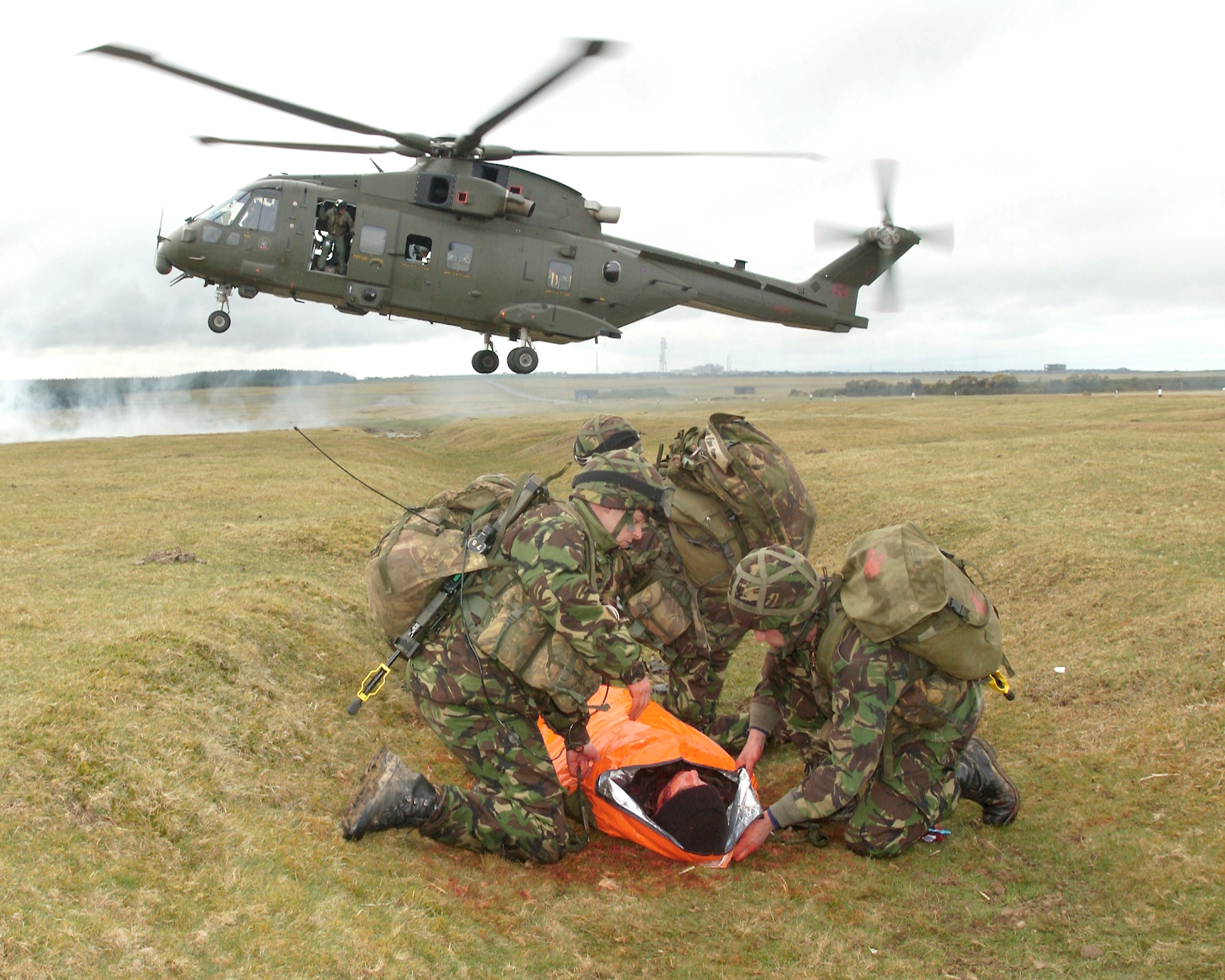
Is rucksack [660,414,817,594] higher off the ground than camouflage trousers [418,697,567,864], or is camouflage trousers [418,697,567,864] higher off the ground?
rucksack [660,414,817,594]

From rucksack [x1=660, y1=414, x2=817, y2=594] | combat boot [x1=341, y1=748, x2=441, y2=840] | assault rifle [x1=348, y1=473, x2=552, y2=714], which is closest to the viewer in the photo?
combat boot [x1=341, y1=748, x2=441, y2=840]

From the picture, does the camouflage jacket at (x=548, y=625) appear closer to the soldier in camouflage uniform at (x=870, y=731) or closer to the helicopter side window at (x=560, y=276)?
the soldier in camouflage uniform at (x=870, y=731)

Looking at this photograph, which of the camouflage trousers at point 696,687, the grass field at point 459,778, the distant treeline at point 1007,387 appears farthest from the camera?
the distant treeline at point 1007,387

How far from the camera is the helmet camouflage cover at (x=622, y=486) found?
604cm

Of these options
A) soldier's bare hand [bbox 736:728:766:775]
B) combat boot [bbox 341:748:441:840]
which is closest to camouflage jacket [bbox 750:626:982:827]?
soldier's bare hand [bbox 736:728:766:775]

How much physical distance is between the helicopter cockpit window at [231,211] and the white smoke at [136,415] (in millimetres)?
17603

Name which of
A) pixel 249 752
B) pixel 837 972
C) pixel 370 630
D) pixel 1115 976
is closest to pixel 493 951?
pixel 837 972

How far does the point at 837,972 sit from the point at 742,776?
1.55m

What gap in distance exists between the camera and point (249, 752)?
603cm

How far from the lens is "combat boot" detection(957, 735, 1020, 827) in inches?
230

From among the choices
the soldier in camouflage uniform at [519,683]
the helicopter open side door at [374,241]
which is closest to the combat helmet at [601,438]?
the soldier in camouflage uniform at [519,683]

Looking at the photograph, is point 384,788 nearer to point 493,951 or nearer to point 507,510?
point 493,951

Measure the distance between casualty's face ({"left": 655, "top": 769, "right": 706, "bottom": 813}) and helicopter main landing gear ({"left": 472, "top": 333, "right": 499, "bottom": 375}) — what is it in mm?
12580

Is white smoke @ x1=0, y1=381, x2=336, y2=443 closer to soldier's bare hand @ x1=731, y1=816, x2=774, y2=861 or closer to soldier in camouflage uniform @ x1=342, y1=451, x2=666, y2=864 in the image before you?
soldier in camouflage uniform @ x1=342, y1=451, x2=666, y2=864
